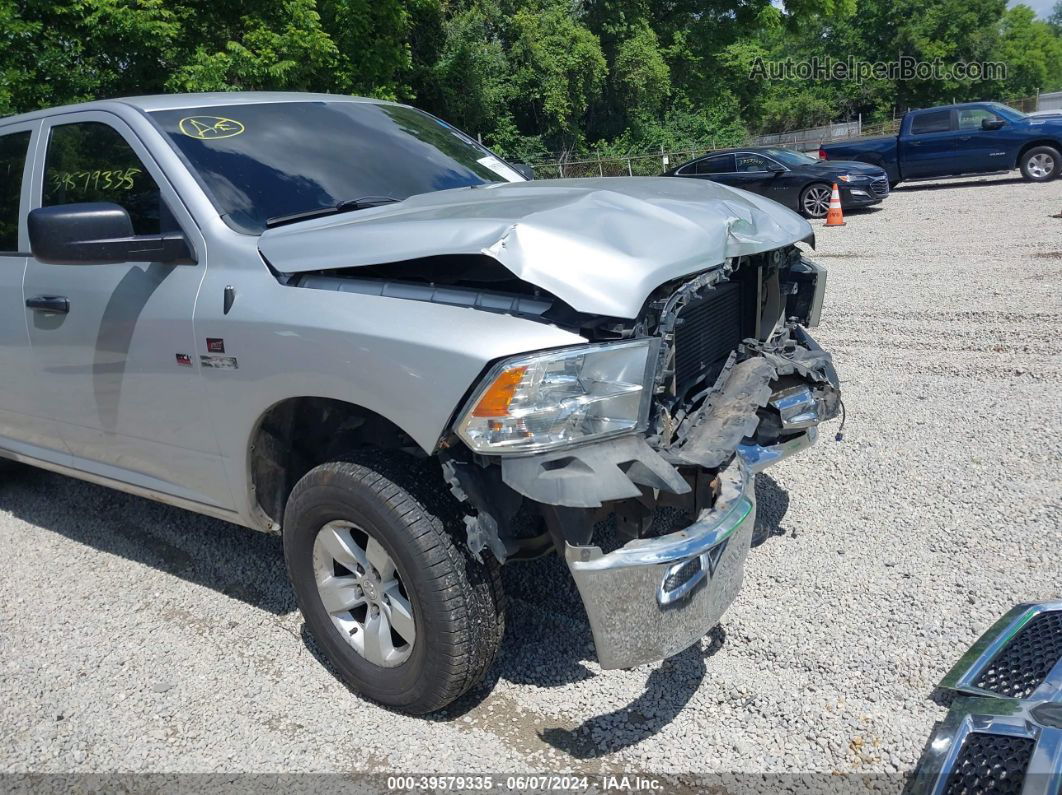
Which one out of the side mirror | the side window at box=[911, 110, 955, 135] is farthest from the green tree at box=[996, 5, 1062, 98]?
the side mirror

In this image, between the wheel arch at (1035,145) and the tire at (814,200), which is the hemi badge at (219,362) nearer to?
the tire at (814,200)

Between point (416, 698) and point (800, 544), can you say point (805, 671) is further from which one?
point (416, 698)

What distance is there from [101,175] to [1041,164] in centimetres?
1828

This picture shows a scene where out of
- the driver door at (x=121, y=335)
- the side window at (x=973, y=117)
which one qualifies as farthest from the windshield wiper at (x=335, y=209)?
the side window at (x=973, y=117)

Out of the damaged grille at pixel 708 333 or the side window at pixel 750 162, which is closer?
the damaged grille at pixel 708 333

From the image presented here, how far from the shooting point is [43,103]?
11.6 metres

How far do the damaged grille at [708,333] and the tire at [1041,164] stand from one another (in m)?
16.6

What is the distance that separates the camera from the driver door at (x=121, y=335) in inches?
A: 130

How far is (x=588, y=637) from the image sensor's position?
11.2ft

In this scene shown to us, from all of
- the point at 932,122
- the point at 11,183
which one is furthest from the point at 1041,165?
the point at 11,183

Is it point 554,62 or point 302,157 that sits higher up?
point 554,62

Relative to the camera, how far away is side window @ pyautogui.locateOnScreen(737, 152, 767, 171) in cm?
1655

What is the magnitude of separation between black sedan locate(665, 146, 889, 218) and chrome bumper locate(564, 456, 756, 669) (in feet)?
43.8

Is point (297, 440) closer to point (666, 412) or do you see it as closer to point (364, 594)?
point (364, 594)
